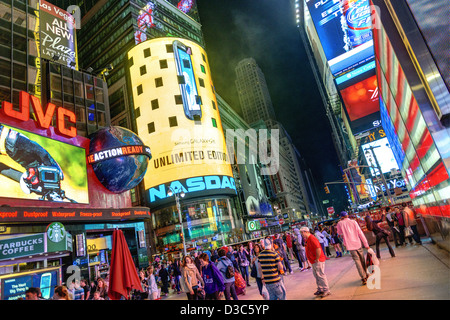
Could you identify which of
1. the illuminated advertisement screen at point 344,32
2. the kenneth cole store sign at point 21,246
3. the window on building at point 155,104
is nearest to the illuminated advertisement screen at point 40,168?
the kenneth cole store sign at point 21,246

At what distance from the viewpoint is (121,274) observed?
30.0ft

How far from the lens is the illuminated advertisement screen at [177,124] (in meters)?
41.2

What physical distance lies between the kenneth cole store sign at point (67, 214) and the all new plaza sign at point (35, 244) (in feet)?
13.0

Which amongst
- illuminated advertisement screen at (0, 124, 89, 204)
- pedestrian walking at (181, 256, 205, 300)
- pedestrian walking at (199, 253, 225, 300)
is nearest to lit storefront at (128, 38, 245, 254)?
illuminated advertisement screen at (0, 124, 89, 204)

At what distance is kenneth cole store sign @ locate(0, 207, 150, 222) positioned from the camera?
48.5 ft

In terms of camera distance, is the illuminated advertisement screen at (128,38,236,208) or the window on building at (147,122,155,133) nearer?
the illuminated advertisement screen at (128,38,236,208)

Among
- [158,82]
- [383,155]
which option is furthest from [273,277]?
[383,155]

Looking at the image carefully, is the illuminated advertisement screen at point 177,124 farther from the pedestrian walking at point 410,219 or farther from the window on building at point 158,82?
the pedestrian walking at point 410,219

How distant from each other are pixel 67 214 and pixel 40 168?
362cm

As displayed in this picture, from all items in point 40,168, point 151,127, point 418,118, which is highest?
point 151,127

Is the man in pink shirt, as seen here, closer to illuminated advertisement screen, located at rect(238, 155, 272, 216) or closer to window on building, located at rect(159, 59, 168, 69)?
window on building, located at rect(159, 59, 168, 69)

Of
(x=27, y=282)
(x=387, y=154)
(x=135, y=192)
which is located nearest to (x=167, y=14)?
(x=135, y=192)

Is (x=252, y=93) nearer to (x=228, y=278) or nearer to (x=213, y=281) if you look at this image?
(x=228, y=278)

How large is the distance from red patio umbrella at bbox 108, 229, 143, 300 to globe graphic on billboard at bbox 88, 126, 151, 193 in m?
13.1
